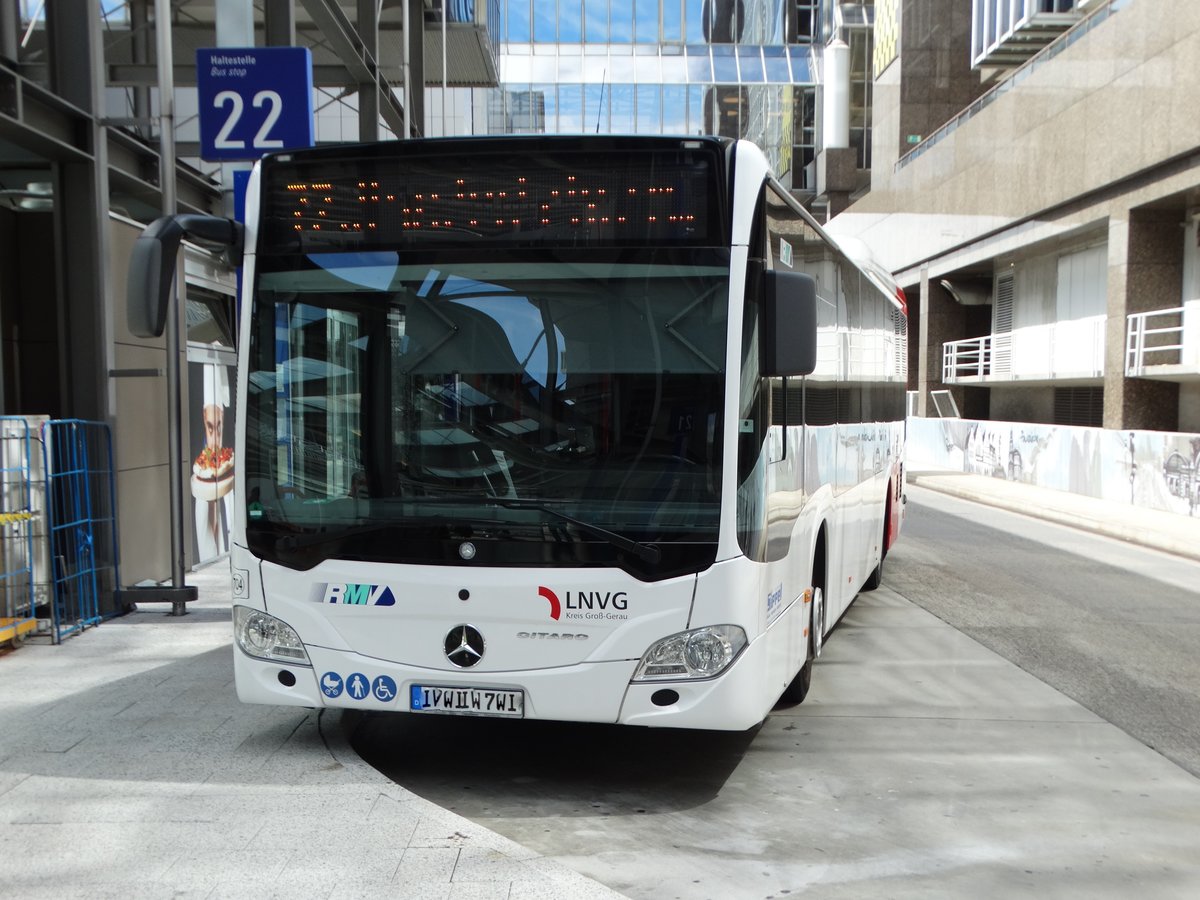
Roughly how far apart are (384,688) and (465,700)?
0.37m

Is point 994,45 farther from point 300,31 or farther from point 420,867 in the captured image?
point 420,867

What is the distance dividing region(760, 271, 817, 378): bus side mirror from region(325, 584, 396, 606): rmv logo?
1946mm

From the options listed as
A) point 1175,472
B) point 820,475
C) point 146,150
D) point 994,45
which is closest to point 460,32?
point 146,150

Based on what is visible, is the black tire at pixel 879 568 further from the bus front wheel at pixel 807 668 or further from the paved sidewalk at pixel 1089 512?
the paved sidewalk at pixel 1089 512

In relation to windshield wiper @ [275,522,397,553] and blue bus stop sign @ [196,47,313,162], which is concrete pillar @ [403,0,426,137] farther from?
windshield wiper @ [275,522,397,553]

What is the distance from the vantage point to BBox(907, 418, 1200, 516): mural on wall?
63.6 ft

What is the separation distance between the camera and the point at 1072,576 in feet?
43.5

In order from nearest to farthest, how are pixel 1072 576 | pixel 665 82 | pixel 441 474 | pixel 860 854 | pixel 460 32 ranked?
pixel 860 854, pixel 441 474, pixel 1072 576, pixel 460 32, pixel 665 82

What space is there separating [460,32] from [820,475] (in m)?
16.5

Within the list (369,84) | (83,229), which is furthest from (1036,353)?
(83,229)

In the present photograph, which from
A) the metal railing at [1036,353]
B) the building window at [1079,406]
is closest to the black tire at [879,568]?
the metal railing at [1036,353]

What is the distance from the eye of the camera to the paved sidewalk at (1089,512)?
16375mm

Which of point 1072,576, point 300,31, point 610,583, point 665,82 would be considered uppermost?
point 665,82

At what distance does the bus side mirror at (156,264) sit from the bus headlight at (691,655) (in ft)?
8.11
